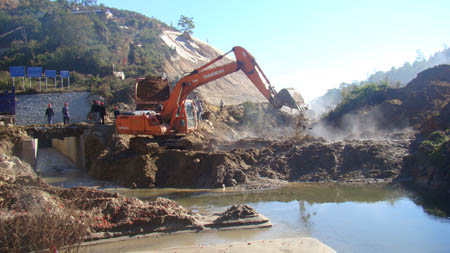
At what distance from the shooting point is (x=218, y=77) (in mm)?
17938

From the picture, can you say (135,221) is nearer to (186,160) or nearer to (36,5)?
(186,160)

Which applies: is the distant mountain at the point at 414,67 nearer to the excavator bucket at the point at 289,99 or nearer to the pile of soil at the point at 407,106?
the pile of soil at the point at 407,106

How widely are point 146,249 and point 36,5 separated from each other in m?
67.7

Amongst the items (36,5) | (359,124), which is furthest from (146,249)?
(36,5)

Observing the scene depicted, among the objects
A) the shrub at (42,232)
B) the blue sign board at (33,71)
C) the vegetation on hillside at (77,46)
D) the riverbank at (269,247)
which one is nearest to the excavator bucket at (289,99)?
the riverbank at (269,247)

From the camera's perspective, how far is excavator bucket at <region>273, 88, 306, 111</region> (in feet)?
Result: 53.7

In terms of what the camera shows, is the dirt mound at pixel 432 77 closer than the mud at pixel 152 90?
No

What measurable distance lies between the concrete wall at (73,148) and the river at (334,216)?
413 cm

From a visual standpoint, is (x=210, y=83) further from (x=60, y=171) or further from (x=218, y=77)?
(x=60, y=171)

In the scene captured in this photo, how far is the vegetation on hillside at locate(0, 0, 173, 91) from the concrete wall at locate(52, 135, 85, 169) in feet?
52.2

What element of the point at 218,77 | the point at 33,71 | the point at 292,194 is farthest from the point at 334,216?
the point at 33,71

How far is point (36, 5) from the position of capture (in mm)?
66062

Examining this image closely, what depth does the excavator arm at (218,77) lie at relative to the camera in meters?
17.1

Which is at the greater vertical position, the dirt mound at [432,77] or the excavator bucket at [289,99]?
the dirt mound at [432,77]
